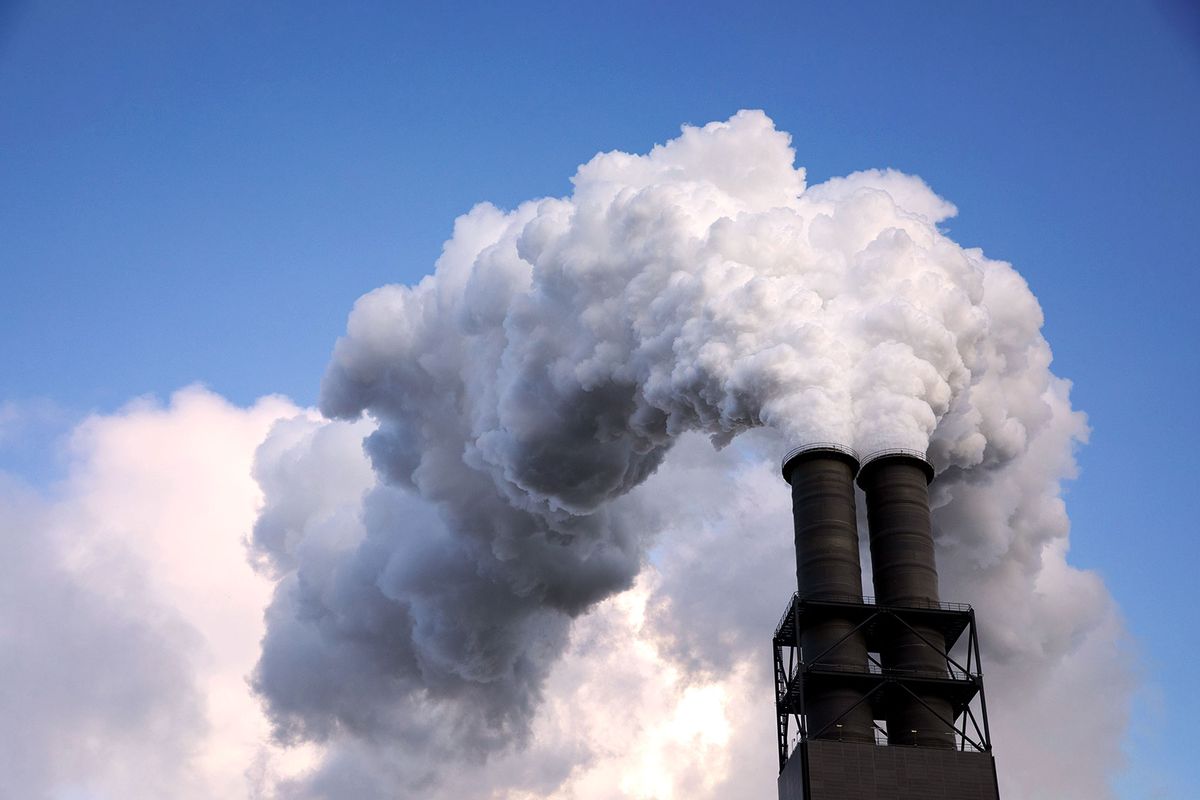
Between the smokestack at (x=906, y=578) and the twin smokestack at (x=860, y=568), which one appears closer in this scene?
the twin smokestack at (x=860, y=568)

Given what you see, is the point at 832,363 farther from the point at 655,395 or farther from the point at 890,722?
the point at 890,722

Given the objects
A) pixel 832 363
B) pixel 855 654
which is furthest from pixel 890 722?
pixel 832 363

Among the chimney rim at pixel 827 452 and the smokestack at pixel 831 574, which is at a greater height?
the chimney rim at pixel 827 452

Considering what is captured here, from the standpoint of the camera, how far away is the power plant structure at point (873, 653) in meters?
53.8

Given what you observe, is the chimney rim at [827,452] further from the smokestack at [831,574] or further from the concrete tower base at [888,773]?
the concrete tower base at [888,773]

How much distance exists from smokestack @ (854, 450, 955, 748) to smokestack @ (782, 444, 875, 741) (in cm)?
153

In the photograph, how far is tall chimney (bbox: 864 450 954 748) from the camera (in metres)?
56.7

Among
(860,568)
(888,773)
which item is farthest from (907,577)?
(888,773)

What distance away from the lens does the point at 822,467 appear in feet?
195

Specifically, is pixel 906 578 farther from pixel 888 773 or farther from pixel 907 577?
pixel 888 773

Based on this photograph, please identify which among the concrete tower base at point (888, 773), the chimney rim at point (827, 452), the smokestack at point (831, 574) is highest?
the chimney rim at point (827, 452)

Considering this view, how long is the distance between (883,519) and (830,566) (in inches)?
170

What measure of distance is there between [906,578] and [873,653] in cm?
441

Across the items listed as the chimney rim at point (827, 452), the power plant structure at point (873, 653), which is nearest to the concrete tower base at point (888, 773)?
the power plant structure at point (873, 653)
